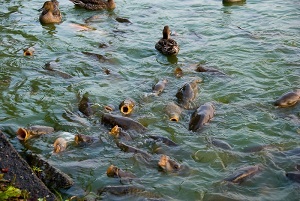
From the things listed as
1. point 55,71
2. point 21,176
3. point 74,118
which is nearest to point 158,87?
point 74,118

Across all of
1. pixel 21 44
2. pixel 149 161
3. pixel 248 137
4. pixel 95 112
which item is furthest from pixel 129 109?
pixel 21 44

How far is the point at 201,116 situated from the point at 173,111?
1.91ft

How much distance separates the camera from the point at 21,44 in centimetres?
1194

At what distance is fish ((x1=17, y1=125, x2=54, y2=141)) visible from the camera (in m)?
7.53

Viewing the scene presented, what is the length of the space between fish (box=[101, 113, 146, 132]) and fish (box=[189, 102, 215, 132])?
0.85 meters

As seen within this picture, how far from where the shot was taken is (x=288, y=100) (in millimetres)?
8539

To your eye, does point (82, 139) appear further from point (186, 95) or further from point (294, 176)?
point (294, 176)

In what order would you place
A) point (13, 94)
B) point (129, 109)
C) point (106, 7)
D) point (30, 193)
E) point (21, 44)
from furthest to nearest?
1. point (106, 7)
2. point (21, 44)
3. point (13, 94)
4. point (129, 109)
5. point (30, 193)

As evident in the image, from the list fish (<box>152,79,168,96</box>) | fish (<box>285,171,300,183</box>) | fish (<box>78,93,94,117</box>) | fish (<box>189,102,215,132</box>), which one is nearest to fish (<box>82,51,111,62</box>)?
fish (<box>152,79,168,96</box>)

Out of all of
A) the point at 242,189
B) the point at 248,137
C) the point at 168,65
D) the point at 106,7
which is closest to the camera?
the point at 242,189

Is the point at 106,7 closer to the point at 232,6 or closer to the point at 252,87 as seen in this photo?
the point at 232,6

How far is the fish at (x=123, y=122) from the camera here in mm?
7770

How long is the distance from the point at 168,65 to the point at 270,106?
293 centimetres

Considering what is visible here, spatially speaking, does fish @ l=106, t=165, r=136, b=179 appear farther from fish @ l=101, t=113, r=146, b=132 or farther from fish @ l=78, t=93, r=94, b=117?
fish @ l=78, t=93, r=94, b=117
